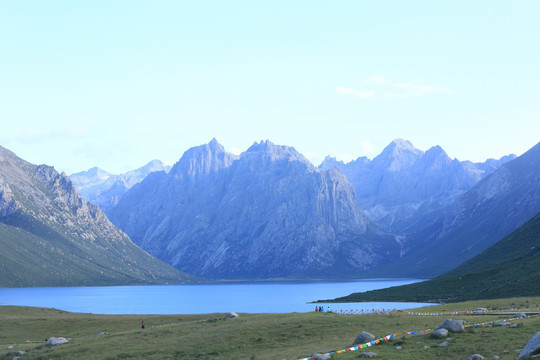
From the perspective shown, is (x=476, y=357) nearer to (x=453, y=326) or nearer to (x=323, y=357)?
(x=323, y=357)

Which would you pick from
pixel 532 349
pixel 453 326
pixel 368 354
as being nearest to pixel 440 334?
pixel 453 326

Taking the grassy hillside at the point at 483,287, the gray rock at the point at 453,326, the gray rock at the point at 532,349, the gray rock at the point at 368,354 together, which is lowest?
the gray rock at the point at 368,354

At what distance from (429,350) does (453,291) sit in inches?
5255

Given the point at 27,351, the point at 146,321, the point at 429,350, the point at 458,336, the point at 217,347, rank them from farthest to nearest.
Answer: the point at 146,321 → the point at 27,351 → the point at 217,347 → the point at 458,336 → the point at 429,350

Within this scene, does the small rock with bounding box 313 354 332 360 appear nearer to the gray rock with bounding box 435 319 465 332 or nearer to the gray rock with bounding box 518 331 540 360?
the gray rock with bounding box 435 319 465 332

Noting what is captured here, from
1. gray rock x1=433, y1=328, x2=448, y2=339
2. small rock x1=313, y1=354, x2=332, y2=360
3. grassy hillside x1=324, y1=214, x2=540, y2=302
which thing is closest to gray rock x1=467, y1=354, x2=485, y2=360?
gray rock x1=433, y1=328, x2=448, y2=339

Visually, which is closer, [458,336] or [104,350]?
[458,336]

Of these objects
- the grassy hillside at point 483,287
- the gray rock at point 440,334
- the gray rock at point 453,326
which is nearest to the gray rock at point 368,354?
the gray rock at point 440,334

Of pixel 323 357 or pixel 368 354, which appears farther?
pixel 323 357

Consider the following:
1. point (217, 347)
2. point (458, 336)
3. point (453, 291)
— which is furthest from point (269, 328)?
point (453, 291)

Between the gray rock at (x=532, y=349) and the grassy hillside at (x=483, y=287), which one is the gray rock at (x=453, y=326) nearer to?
the gray rock at (x=532, y=349)

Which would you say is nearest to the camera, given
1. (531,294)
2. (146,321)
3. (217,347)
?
(217,347)

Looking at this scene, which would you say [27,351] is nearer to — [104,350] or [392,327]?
[104,350]

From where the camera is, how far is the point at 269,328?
6781 centimetres
